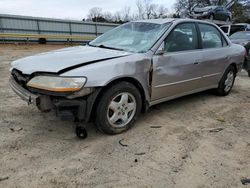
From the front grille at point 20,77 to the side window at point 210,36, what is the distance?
309cm

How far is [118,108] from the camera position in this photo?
3.54m

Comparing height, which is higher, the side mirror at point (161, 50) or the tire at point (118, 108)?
the side mirror at point (161, 50)

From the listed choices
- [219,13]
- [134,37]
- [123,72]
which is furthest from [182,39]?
[219,13]

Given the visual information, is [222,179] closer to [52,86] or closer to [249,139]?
[249,139]

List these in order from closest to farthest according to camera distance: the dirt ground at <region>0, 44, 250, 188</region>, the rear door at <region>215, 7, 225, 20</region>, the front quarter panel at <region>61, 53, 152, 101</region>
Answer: the dirt ground at <region>0, 44, 250, 188</region> < the front quarter panel at <region>61, 53, 152, 101</region> < the rear door at <region>215, 7, 225, 20</region>

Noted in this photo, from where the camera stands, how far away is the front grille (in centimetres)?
343

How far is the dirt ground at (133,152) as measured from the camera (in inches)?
104

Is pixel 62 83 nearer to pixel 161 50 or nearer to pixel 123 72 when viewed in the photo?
pixel 123 72

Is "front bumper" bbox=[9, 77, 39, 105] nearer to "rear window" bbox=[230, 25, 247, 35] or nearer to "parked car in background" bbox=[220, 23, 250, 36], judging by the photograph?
"parked car in background" bbox=[220, 23, 250, 36]

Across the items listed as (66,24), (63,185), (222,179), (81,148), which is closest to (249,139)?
(222,179)

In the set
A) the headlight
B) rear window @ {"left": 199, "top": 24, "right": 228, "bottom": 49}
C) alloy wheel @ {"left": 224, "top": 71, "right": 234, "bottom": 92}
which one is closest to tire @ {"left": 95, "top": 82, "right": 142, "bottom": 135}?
the headlight

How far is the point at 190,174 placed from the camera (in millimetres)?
2758

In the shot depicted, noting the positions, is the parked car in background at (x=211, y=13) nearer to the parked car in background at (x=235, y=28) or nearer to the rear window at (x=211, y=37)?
the parked car in background at (x=235, y=28)

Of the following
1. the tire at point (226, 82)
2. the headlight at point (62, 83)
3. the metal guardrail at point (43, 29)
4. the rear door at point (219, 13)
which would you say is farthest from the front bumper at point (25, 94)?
the rear door at point (219, 13)
